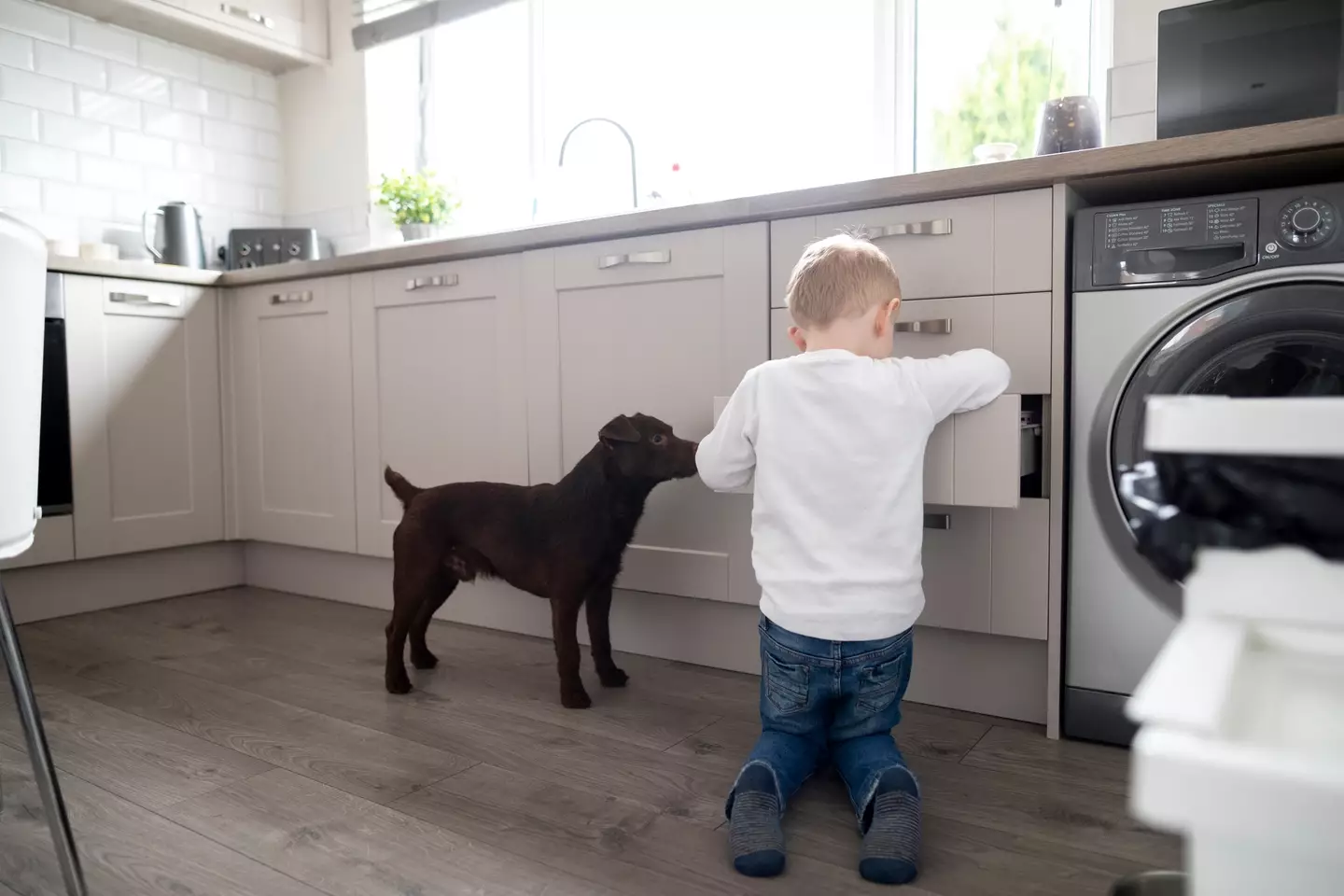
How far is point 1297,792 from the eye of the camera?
0.38 meters

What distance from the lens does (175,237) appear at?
3.09m

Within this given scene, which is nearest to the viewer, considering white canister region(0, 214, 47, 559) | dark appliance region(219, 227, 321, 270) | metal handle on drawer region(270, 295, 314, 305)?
white canister region(0, 214, 47, 559)

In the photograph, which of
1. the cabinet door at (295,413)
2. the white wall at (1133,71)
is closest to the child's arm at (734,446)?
the white wall at (1133,71)

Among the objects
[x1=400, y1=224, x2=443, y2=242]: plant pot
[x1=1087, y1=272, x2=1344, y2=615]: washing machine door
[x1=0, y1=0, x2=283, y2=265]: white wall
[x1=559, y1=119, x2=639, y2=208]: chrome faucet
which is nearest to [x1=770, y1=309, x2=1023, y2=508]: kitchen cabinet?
[x1=1087, y1=272, x2=1344, y2=615]: washing machine door

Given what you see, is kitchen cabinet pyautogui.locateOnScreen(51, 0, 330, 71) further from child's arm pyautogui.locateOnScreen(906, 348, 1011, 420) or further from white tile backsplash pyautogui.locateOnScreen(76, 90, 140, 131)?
child's arm pyautogui.locateOnScreen(906, 348, 1011, 420)

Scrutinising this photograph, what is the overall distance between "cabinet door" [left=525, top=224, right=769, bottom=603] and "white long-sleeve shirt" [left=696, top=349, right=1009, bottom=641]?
0.53 meters

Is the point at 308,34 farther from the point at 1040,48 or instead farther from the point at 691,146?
the point at 1040,48

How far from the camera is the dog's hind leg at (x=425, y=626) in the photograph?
6.67 ft

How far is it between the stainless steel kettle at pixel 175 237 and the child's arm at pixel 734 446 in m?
2.39

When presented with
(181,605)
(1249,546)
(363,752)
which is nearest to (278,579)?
(181,605)

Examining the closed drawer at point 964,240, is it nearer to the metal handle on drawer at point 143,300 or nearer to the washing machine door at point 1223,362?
the washing machine door at point 1223,362

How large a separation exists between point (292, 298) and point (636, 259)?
1.29m

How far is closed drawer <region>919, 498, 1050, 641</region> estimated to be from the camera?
62.4 inches

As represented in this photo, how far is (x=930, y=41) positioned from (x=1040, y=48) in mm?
282
